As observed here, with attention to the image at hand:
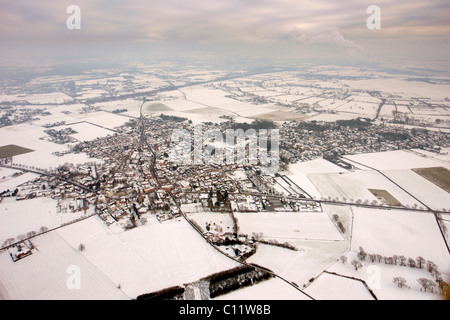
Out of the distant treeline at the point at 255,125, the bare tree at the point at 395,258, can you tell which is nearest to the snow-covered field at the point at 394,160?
the bare tree at the point at 395,258

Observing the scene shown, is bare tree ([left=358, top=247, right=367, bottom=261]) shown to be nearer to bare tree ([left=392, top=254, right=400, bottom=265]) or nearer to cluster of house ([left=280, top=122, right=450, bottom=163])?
bare tree ([left=392, top=254, right=400, bottom=265])

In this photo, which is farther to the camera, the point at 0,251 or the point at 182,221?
the point at 182,221

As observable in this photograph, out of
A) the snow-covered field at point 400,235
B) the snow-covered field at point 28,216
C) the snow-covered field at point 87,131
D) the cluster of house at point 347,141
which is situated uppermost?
the snow-covered field at point 87,131

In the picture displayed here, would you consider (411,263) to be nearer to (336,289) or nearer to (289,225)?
(336,289)

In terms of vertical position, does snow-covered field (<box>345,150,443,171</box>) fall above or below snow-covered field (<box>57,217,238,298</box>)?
above

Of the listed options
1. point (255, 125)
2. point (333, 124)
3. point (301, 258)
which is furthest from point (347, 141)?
point (301, 258)

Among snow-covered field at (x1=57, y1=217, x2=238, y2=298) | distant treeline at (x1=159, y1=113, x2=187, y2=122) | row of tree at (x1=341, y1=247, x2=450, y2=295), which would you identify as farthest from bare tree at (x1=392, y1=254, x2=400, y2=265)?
distant treeline at (x1=159, y1=113, x2=187, y2=122)

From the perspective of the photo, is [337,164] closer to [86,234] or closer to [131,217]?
[131,217]

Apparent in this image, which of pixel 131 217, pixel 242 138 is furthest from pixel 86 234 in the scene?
pixel 242 138

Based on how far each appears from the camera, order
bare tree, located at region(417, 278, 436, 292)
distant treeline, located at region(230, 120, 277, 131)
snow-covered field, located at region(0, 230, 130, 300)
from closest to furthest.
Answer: snow-covered field, located at region(0, 230, 130, 300) → bare tree, located at region(417, 278, 436, 292) → distant treeline, located at region(230, 120, 277, 131)

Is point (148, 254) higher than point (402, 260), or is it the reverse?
point (148, 254)

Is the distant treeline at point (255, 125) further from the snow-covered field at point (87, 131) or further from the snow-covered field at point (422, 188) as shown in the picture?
the snow-covered field at point (87, 131)
